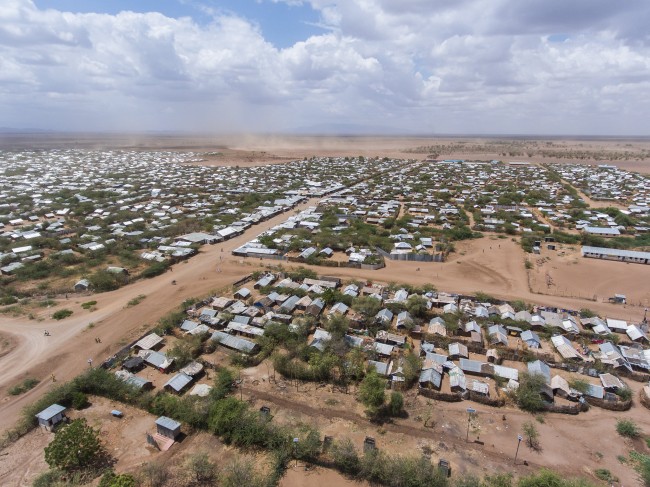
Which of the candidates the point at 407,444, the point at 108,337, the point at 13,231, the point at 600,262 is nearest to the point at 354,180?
the point at 600,262

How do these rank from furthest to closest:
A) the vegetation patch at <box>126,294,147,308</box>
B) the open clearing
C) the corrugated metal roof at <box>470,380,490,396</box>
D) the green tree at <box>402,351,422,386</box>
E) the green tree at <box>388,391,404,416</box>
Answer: the vegetation patch at <box>126,294,147,308</box>, the green tree at <box>402,351,422,386</box>, the corrugated metal roof at <box>470,380,490,396</box>, the green tree at <box>388,391,404,416</box>, the open clearing

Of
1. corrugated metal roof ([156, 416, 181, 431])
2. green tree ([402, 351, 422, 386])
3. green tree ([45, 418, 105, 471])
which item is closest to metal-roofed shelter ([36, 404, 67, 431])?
green tree ([45, 418, 105, 471])

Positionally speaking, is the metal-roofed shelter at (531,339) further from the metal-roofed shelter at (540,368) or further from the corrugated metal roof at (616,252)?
the corrugated metal roof at (616,252)

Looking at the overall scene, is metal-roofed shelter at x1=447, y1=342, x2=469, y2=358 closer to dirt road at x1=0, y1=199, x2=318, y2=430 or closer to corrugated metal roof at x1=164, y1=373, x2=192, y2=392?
corrugated metal roof at x1=164, y1=373, x2=192, y2=392

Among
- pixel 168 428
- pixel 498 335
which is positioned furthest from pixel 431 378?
pixel 168 428

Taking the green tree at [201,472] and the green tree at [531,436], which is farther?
the green tree at [531,436]

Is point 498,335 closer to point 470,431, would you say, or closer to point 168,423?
point 470,431

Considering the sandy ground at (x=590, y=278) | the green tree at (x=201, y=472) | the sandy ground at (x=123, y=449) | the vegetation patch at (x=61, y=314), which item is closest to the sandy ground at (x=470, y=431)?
the sandy ground at (x=123, y=449)
